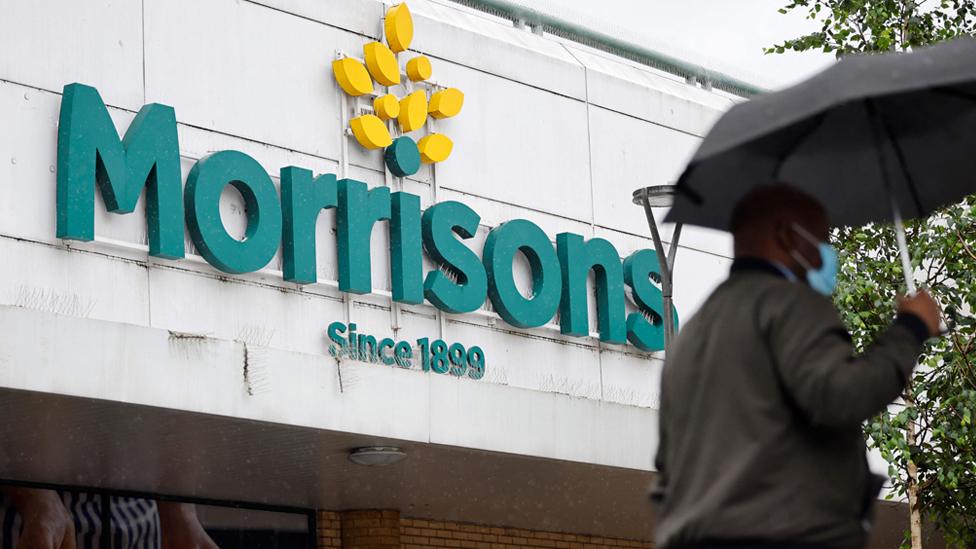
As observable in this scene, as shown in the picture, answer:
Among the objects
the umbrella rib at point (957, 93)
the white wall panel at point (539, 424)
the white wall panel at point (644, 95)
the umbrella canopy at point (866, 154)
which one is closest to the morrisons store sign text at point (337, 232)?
the white wall panel at point (539, 424)

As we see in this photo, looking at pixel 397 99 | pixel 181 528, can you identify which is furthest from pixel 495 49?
pixel 181 528

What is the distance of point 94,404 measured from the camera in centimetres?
1156

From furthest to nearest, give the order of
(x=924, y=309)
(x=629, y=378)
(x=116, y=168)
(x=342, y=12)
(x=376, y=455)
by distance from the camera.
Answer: (x=629, y=378) < (x=342, y=12) < (x=376, y=455) < (x=116, y=168) < (x=924, y=309)

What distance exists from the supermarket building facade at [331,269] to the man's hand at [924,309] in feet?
25.6

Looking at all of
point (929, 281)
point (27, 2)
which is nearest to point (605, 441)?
point (929, 281)

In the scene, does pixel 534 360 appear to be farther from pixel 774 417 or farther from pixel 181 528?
pixel 774 417

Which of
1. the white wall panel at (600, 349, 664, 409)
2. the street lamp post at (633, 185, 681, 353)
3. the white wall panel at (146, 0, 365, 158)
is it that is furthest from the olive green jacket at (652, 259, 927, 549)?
the white wall panel at (600, 349, 664, 409)

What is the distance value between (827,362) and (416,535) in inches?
531

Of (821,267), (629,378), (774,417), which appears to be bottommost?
(774,417)

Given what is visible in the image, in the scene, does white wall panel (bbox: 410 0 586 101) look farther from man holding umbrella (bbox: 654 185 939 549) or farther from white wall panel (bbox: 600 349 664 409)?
man holding umbrella (bbox: 654 185 939 549)

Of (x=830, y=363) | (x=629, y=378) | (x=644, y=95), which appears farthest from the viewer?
(x=644, y=95)

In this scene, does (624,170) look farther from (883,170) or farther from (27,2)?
(883,170)

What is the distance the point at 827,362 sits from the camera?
12.9 ft

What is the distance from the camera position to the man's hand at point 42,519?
1437 centimetres
